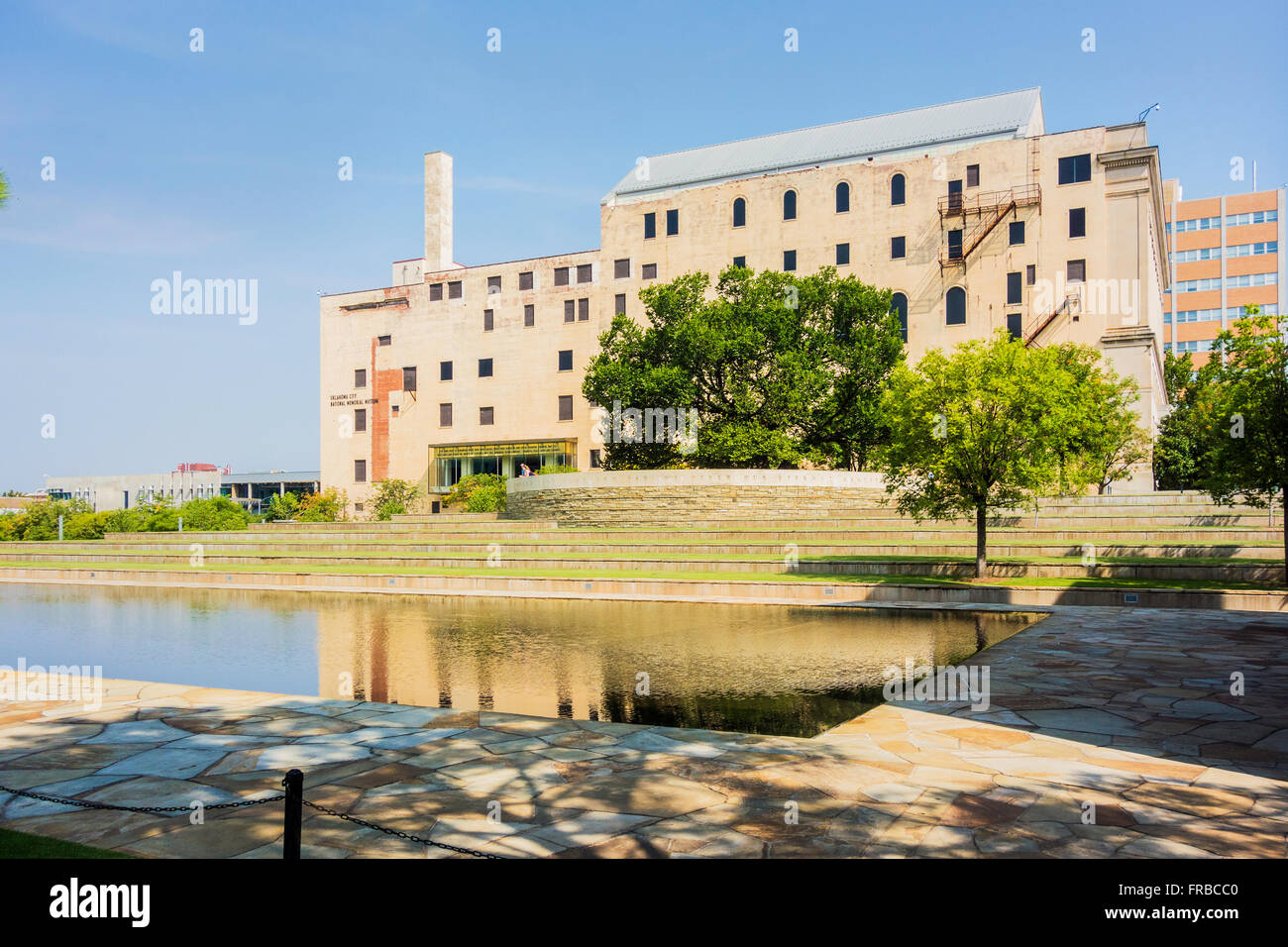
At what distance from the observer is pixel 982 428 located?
20.2 metres

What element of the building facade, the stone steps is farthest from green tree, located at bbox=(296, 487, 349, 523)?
the building facade

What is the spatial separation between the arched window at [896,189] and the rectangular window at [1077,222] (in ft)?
28.4

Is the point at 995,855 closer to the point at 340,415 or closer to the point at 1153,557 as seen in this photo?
the point at 1153,557

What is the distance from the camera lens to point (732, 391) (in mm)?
39969

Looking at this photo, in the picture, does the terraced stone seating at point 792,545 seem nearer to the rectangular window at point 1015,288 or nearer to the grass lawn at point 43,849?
the rectangular window at point 1015,288

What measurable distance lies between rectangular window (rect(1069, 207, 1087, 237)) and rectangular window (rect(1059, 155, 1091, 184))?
4.66 ft

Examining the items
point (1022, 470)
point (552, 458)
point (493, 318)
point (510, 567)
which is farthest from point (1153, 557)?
point (493, 318)

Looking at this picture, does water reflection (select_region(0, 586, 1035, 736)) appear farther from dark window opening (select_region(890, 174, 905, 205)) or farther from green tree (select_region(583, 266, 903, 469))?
dark window opening (select_region(890, 174, 905, 205))

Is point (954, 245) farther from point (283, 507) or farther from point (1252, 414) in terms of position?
point (283, 507)

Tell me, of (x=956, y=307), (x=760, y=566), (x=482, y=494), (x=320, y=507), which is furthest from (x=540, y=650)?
(x=320, y=507)

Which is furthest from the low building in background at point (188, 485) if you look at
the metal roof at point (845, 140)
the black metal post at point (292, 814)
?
the black metal post at point (292, 814)

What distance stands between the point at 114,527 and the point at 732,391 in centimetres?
3046

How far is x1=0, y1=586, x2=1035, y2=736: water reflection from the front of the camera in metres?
9.69

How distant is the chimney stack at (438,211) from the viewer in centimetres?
5769
